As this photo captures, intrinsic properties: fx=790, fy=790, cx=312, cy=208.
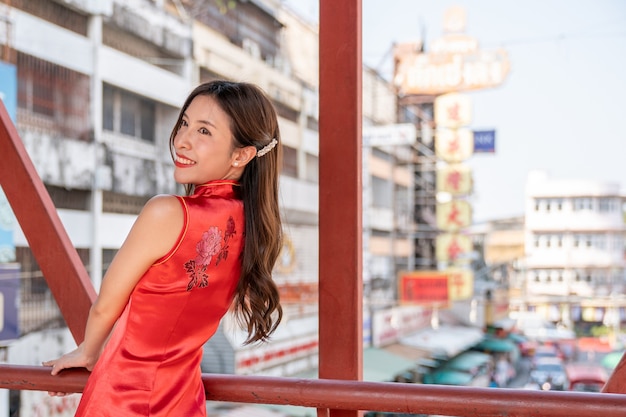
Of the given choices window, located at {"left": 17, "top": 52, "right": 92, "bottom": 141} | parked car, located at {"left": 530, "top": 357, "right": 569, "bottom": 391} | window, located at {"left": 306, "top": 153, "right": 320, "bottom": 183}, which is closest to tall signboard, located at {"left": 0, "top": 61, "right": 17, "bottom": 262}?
window, located at {"left": 17, "top": 52, "right": 92, "bottom": 141}

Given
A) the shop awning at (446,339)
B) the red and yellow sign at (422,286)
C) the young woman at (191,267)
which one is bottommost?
the shop awning at (446,339)

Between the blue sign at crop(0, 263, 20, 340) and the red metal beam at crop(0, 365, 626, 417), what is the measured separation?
4.38m

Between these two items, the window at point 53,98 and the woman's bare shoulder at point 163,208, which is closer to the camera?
the woman's bare shoulder at point 163,208

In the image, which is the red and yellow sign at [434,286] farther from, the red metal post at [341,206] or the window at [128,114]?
the red metal post at [341,206]

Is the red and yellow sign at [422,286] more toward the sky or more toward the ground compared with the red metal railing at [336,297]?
more toward the ground

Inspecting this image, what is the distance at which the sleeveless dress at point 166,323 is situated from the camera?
29.9 inches

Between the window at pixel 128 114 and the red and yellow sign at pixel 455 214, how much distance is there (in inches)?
186

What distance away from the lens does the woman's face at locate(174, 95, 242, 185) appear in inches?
32.0

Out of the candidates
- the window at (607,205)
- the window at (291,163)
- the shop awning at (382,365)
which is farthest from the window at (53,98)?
the window at (607,205)

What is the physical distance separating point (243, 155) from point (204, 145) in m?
0.04

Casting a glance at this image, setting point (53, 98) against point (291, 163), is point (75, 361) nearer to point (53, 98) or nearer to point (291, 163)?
point (53, 98)

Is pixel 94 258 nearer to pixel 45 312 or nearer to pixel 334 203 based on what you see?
pixel 45 312

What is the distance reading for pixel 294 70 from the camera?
9805 millimetres

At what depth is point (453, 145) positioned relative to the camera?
35.3 ft
